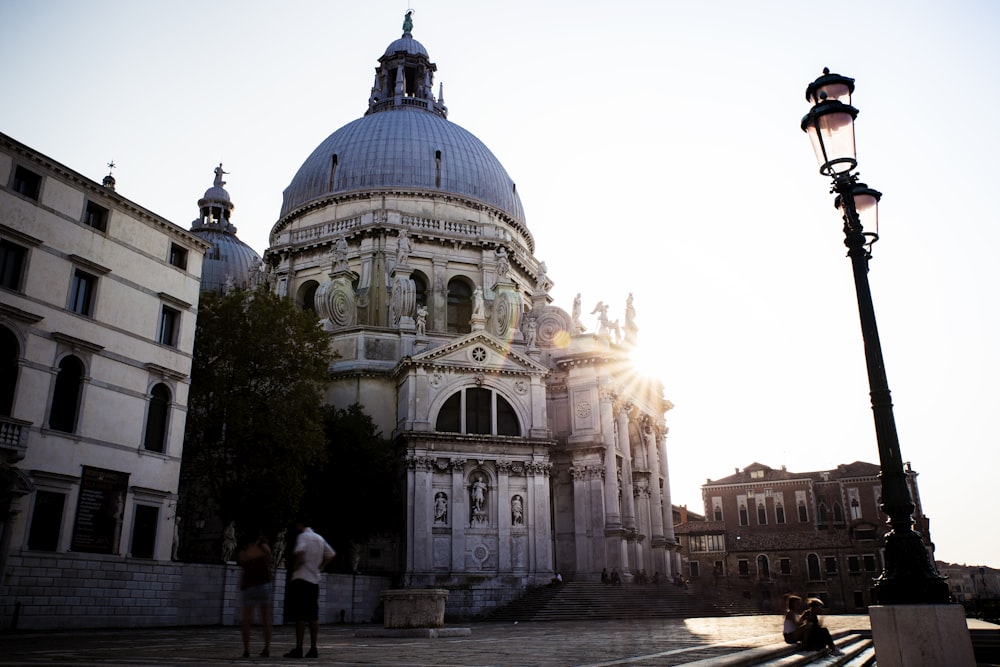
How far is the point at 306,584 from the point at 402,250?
33.7 metres

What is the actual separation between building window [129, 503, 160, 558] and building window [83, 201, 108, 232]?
770 cm

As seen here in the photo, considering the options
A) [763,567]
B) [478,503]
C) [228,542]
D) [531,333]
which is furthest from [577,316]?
[763,567]

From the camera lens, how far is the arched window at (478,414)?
1451 inches

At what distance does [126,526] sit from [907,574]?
19.7m

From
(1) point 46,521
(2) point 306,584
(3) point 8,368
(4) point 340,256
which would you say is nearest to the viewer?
(2) point 306,584

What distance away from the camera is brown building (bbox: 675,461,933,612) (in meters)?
62.0

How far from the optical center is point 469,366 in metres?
37.2

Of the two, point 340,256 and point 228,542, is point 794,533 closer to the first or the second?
point 340,256

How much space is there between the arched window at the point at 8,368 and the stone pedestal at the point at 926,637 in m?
19.1

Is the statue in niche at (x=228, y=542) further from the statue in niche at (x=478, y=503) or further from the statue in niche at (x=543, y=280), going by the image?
the statue in niche at (x=543, y=280)

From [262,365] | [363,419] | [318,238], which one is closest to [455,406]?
[363,419]

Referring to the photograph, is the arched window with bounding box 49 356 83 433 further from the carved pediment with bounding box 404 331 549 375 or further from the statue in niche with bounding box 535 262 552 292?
the statue in niche with bounding box 535 262 552 292

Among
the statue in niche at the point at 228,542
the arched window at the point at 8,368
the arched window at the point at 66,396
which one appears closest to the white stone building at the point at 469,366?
the statue in niche at the point at 228,542

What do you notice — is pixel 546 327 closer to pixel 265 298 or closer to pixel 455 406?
pixel 455 406
